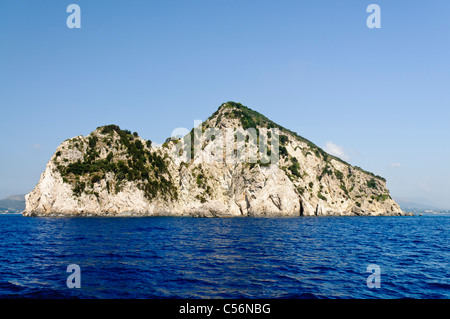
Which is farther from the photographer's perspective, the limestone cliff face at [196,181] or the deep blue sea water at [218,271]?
the limestone cliff face at [196,181]

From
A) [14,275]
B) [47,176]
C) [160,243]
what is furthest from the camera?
[47,176]

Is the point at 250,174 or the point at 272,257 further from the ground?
the point at 250,174

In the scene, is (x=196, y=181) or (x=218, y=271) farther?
(x=196, y=181)

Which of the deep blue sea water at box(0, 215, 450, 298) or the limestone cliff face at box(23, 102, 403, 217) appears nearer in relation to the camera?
the deep blue sea water at box(0, 215, 450, 298)

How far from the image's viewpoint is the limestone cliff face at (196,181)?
98000 millimetres

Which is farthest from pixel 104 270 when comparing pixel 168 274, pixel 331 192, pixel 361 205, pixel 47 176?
pixel 361 205

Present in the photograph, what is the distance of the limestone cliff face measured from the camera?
322 ft

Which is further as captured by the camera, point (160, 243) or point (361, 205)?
point (361, 205)

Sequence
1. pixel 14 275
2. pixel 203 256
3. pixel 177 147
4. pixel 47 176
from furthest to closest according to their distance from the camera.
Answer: pixel 177 147 → pixel 47 176 → pixel 203 256 → pixel 14 275

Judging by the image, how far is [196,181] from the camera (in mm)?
116000

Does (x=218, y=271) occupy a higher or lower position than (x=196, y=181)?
lower

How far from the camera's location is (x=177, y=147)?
134375 millimetres
